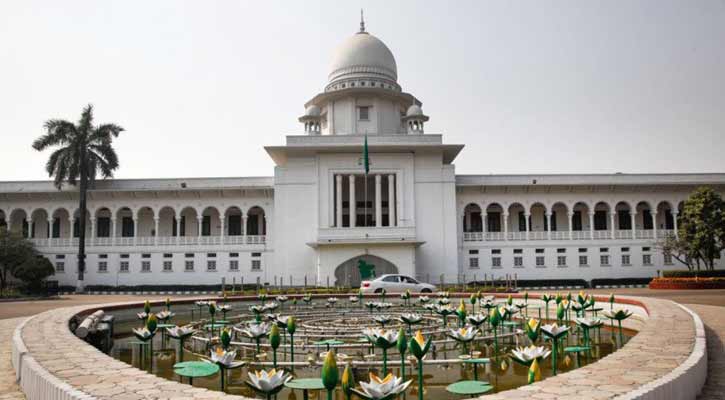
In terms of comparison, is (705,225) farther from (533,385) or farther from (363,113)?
(533,385)

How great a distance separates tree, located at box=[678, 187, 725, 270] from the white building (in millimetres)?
4629

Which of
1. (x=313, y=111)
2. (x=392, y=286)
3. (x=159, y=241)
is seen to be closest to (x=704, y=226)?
(x=392, y=286)

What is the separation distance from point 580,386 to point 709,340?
6.49m

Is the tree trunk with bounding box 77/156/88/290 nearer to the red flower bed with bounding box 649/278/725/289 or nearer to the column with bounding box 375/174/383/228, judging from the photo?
the column with bounding box 375/174/383/228

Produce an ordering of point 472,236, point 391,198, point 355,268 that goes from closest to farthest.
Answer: point 355,268
point 391,198
point 472,236

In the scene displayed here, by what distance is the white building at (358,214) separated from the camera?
1490 inches

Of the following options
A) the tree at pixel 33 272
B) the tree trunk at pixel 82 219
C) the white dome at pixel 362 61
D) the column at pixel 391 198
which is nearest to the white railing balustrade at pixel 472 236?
the column at pixel 391 198

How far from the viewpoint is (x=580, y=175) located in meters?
41.0

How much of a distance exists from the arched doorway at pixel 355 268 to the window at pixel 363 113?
10.5 metres

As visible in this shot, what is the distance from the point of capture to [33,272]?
36031 mm

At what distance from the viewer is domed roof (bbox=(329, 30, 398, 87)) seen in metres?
A: 43.3

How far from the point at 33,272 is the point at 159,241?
751cm

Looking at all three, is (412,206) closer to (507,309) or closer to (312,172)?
(312,172)

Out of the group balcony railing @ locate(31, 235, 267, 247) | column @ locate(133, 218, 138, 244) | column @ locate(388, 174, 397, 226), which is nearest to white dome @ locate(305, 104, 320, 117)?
column @ locate(388, 174, 397, 226)
